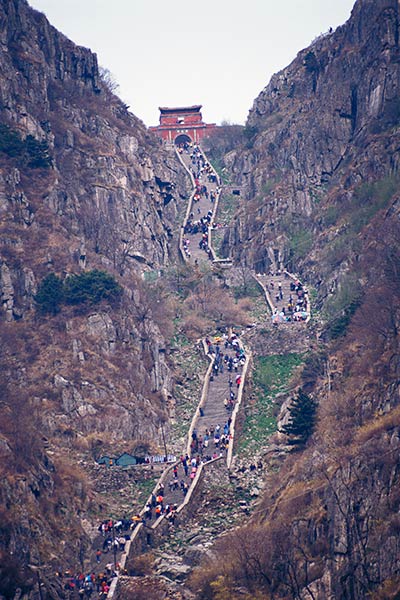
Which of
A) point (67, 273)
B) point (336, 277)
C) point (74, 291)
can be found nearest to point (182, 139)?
point (336, 277)

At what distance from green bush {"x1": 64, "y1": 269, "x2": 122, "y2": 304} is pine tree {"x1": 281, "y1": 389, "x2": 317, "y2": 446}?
18.2 m

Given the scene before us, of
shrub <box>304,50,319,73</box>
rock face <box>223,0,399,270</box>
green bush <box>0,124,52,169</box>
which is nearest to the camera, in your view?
green bush <box>0,124,52,169</box>

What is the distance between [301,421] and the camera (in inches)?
2373

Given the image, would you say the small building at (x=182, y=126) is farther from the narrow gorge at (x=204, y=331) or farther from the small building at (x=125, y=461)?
the small building at (x=125, y=461)

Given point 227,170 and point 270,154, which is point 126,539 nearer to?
point 270,154

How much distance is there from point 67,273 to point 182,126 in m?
50.9

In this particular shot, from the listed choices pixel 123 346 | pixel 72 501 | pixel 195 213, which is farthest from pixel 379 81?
pixel 72 501

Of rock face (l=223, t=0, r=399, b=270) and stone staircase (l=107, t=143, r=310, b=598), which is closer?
stone staircase (l=107, t=143, r=310, b=598)

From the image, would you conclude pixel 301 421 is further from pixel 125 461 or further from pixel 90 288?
pixel 90 288

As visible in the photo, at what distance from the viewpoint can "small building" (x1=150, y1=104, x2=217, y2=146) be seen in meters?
123

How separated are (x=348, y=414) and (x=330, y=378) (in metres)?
7.00

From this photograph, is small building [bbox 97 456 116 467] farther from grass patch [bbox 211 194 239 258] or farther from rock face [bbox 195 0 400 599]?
grass patch [bbox 211 194 239 258]

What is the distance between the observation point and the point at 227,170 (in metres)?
111

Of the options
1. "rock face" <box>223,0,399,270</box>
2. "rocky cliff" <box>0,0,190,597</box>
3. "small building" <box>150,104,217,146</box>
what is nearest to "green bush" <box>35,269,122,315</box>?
"rocky cliff" <box>0,0,190,597</box>
